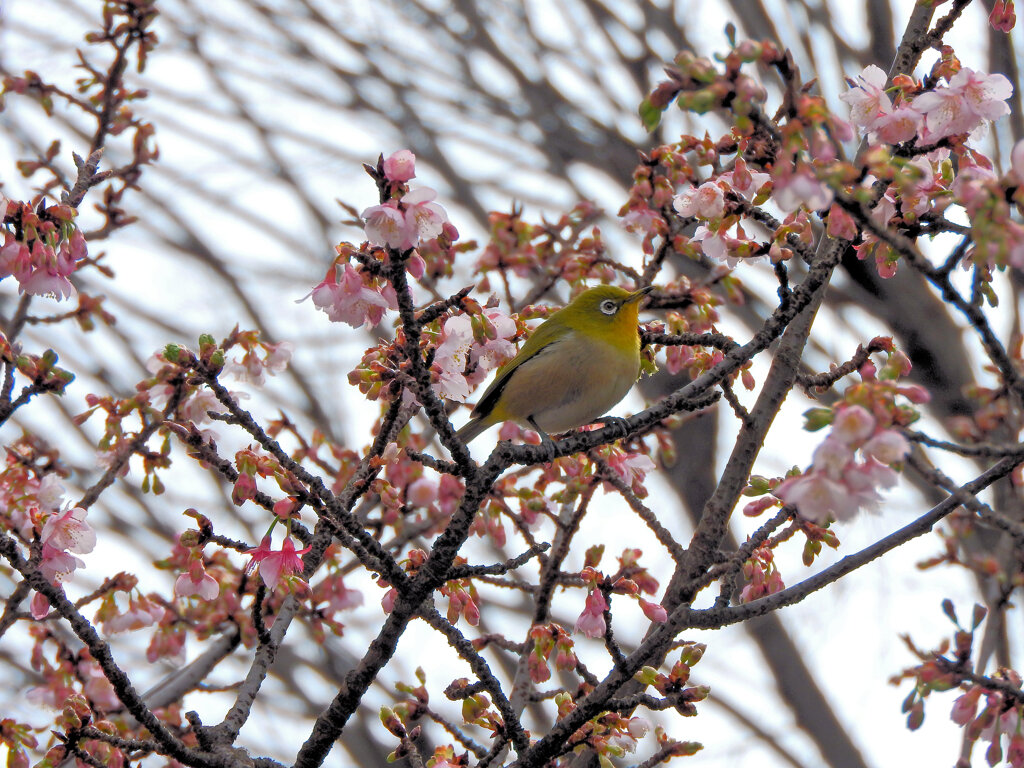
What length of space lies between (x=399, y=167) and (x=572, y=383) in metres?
2.35

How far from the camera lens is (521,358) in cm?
492

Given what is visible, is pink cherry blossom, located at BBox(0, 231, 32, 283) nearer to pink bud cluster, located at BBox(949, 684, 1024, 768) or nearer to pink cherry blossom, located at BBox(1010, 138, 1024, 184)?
pink cherry blossom, located at BBox(1010, 138, 1024, 184)

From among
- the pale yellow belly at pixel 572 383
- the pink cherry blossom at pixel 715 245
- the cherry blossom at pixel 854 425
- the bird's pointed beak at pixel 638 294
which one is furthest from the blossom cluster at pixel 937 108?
the pale yellow belly at pixel 572 383

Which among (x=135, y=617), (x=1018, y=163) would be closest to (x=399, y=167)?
(x=1018, y=163)

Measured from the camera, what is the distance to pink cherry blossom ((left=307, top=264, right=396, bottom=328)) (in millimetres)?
3027

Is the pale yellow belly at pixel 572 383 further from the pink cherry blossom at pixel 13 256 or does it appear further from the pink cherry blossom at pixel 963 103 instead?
the pink cherry blossom at pixel 13 256

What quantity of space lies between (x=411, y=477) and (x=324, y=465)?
21.8 inches

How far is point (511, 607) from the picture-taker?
9.70 m

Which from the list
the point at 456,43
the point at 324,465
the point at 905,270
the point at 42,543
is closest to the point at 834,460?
the point at 42,543

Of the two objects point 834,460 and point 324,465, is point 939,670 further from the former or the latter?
point 324,465

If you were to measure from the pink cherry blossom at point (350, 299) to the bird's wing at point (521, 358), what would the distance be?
1662mm

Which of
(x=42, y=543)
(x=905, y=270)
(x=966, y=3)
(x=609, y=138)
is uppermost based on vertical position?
(x=609, y=138)

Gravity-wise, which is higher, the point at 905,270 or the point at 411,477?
the point at 905,270

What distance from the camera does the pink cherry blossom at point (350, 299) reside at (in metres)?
3.03
